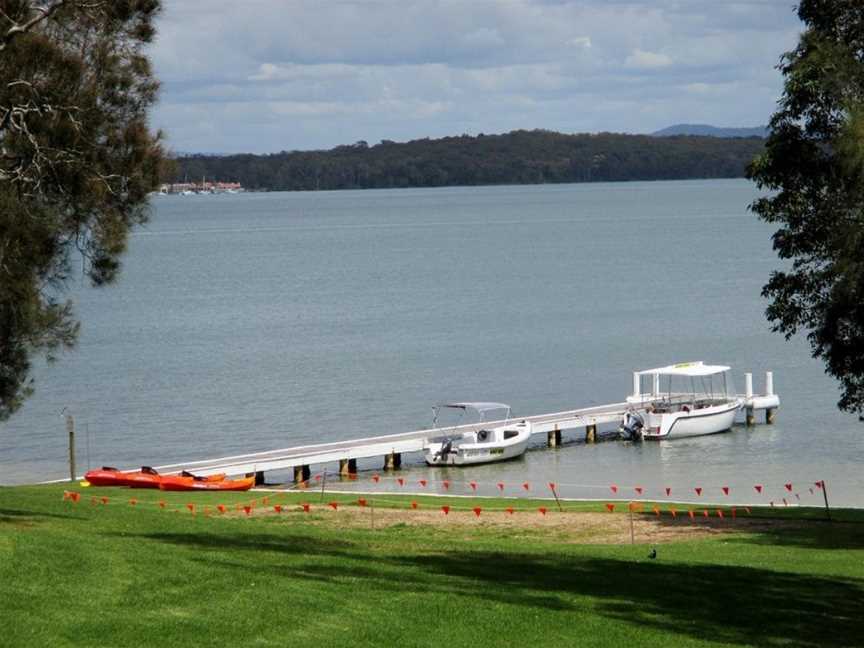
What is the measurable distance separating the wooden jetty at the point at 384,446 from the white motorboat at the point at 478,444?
43 centimetres

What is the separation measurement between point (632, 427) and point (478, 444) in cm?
714

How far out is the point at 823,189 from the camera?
23.9 m

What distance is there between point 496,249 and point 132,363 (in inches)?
3717

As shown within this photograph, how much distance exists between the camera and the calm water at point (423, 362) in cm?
4747

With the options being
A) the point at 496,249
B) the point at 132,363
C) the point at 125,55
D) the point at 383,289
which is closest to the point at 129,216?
the point at 125,55

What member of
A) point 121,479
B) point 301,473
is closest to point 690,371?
point 301,473

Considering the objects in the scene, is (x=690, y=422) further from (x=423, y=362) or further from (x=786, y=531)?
(x=786, y=531)

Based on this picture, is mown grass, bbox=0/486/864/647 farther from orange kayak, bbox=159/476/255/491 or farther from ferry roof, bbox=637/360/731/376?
ferry roof, bbox=637/360/731/376

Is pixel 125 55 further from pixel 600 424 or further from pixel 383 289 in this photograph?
pixel 383 289

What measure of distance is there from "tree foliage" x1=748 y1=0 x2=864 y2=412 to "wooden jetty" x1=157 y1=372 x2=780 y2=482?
21.0 metres

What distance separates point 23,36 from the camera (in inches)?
793

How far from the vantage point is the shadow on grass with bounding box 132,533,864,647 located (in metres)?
15.8

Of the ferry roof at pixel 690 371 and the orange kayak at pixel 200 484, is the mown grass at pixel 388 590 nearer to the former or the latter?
the orange kayak at pixel 200 484

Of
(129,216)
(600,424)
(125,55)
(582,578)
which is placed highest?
(125,55)
